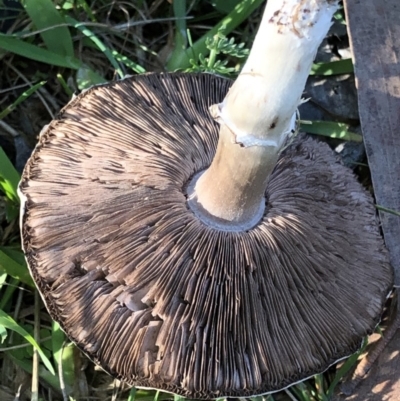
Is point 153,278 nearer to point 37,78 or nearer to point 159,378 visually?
point 159,378

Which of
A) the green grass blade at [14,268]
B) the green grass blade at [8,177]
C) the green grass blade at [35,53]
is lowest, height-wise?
the green grass blade at [14,268]

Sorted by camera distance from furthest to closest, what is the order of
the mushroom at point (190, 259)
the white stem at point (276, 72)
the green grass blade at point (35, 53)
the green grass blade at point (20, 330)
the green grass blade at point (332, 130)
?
the green grass blade at point (332, 130)
the green grass blade at point (35, 53)
the green grass blade at point (20, 330)
the mushroom at point (190, 259)
the white stem at point (276, 72)

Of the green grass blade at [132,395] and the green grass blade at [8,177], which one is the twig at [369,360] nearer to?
the green grass blade at [132,395]

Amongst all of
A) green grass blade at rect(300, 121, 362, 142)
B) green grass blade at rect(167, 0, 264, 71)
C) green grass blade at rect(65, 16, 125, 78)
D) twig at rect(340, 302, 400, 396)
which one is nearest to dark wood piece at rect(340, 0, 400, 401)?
twig at rect(340, 302, 400, 396)

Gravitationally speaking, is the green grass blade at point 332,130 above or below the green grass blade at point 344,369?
above

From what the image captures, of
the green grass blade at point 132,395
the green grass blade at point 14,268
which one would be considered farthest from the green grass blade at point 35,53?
the green grass blade at point 132,395

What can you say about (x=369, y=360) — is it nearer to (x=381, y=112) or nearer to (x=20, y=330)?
(x=381, y=112)

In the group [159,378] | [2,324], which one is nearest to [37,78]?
[2,324]
